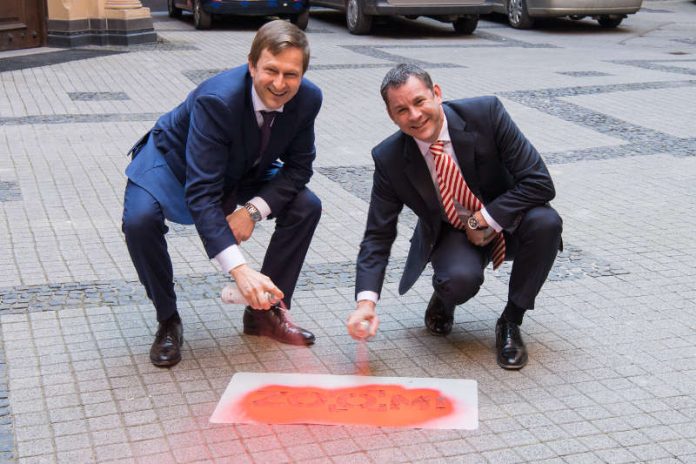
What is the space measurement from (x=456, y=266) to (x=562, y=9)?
1320 cm

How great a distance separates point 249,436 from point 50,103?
672 centimetres

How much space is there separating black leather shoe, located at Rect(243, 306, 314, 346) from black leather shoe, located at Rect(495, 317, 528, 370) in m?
0.78

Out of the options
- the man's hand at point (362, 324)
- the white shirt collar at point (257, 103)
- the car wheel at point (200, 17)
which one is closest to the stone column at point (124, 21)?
the car wheel at point (200, 17)

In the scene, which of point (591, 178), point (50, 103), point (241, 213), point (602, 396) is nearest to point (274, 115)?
point (241, 213)

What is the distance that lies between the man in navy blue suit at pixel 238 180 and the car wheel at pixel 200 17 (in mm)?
11704

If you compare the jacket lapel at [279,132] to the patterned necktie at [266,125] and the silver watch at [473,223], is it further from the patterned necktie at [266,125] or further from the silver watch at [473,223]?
the silver watch at [473,223]

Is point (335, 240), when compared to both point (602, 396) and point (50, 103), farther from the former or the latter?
point (50, 103)

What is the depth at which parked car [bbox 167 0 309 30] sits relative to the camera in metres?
15.2

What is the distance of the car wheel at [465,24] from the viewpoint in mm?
16328

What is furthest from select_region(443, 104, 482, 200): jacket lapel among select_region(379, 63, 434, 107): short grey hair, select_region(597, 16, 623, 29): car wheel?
select_region(597, 16, 623, 29): car wheel

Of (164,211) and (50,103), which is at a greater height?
(164,211)

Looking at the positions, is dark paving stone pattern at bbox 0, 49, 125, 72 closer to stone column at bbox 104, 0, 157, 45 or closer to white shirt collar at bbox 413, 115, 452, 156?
stone column at bbox 104, 0, 157, 45

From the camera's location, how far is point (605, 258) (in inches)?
219

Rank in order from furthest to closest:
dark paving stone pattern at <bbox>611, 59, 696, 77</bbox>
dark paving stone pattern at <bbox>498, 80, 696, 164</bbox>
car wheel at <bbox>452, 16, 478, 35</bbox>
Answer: car wheel at <bbox>452, 16, 478, 35</bbox> < dark paving stone pattern at <bbox>611, 59, 696, 77</bbox> < dark paving stone pattern at <bbox>498, 80, 696, 164</bbox>
